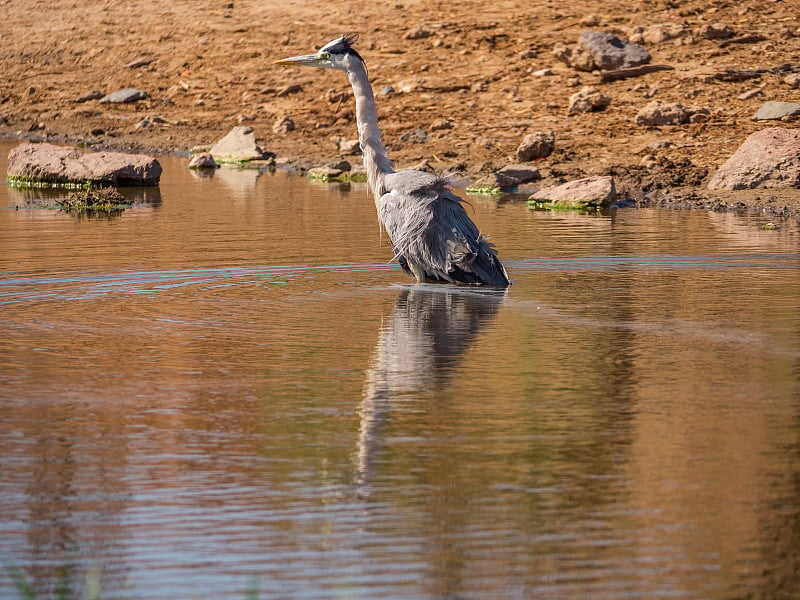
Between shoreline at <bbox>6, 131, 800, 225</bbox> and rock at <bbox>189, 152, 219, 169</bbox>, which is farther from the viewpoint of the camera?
rock at <bbox>189, 152, 219, 169</bbox>

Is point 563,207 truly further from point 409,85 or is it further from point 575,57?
point 409,85

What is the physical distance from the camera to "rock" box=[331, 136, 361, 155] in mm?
20609

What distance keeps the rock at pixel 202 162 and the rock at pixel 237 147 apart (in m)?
0.52

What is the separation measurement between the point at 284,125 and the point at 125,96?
5.55 m

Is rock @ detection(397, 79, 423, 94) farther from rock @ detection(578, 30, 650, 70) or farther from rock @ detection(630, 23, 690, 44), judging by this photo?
rock @ detection(630, 23, 690, 44)

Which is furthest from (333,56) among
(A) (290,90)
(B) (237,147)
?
(A) (290,90)

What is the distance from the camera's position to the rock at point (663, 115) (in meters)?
19.2

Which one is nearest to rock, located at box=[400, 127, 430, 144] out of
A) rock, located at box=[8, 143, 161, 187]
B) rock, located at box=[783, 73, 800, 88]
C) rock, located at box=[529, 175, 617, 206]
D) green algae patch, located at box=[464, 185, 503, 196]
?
green algae patch, located at box=[464, 185, 503, 196]

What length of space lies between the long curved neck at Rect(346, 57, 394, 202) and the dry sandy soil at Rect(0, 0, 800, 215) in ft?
18.5

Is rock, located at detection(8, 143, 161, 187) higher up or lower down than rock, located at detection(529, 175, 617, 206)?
higher up

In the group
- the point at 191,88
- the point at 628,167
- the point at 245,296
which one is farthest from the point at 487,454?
the point at 191,88

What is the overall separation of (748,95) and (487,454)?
15462 mm

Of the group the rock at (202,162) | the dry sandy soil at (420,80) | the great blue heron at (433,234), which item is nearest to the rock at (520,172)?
the dry sandy soil at (420,80)

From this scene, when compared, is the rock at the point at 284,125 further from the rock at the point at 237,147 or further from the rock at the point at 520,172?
the rock at the point at 520,172
